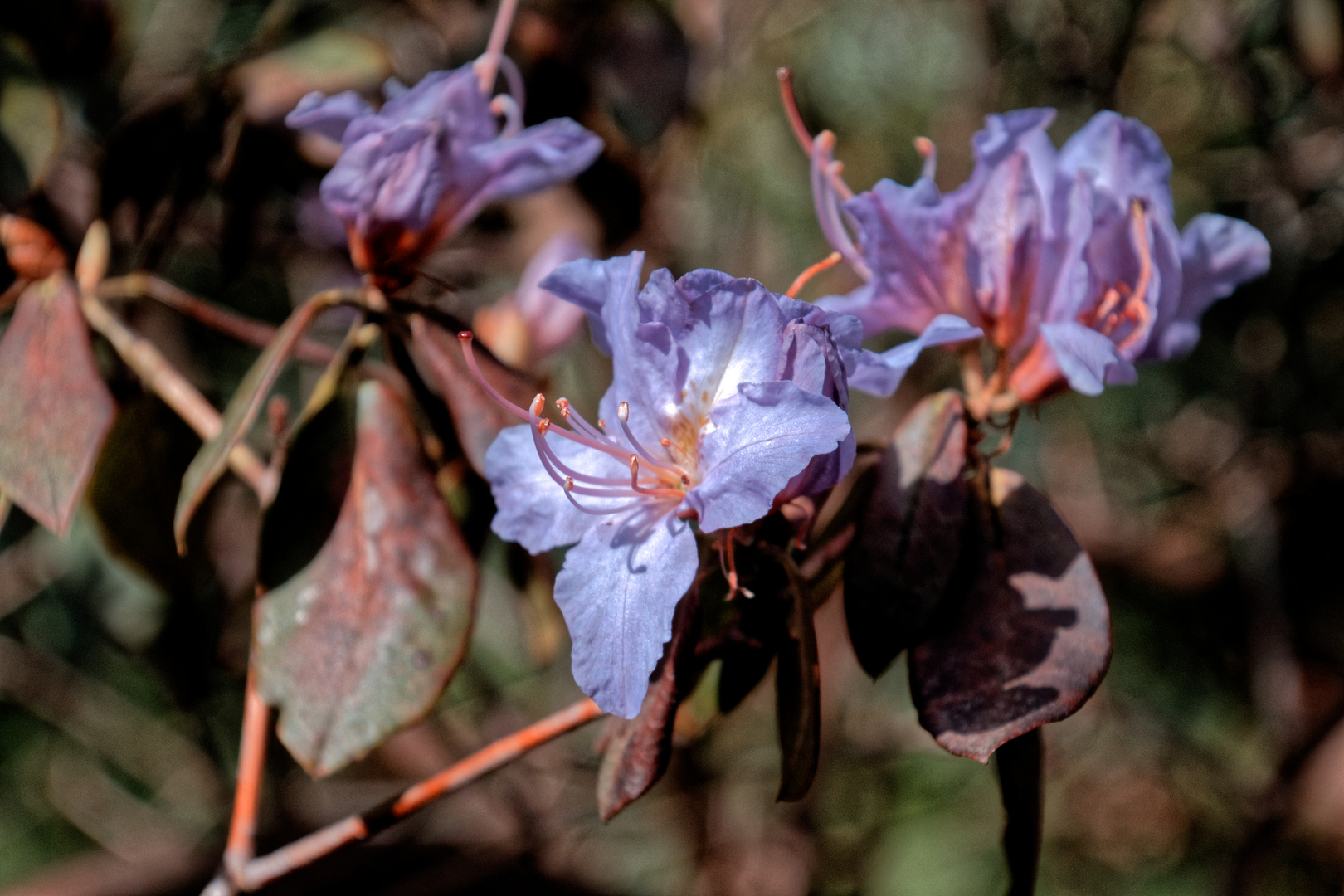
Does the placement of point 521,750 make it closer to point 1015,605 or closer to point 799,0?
point 1015,605

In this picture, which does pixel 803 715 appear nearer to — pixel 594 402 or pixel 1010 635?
pixel 1010 635

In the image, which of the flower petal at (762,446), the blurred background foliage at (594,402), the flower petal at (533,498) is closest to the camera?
the flower petal at (762,446)

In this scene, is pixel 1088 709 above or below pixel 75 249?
below

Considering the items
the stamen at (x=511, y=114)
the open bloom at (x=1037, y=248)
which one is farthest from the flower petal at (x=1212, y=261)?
the stamen at (x=511, y=114)

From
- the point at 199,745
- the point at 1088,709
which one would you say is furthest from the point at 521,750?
the point at 1088,709

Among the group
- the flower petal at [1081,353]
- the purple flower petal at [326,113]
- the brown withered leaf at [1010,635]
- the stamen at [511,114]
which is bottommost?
the brown withered leaf at [1010,635]

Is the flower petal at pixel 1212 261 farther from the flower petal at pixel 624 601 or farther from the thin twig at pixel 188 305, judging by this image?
the thin twig at pixel 188 305
